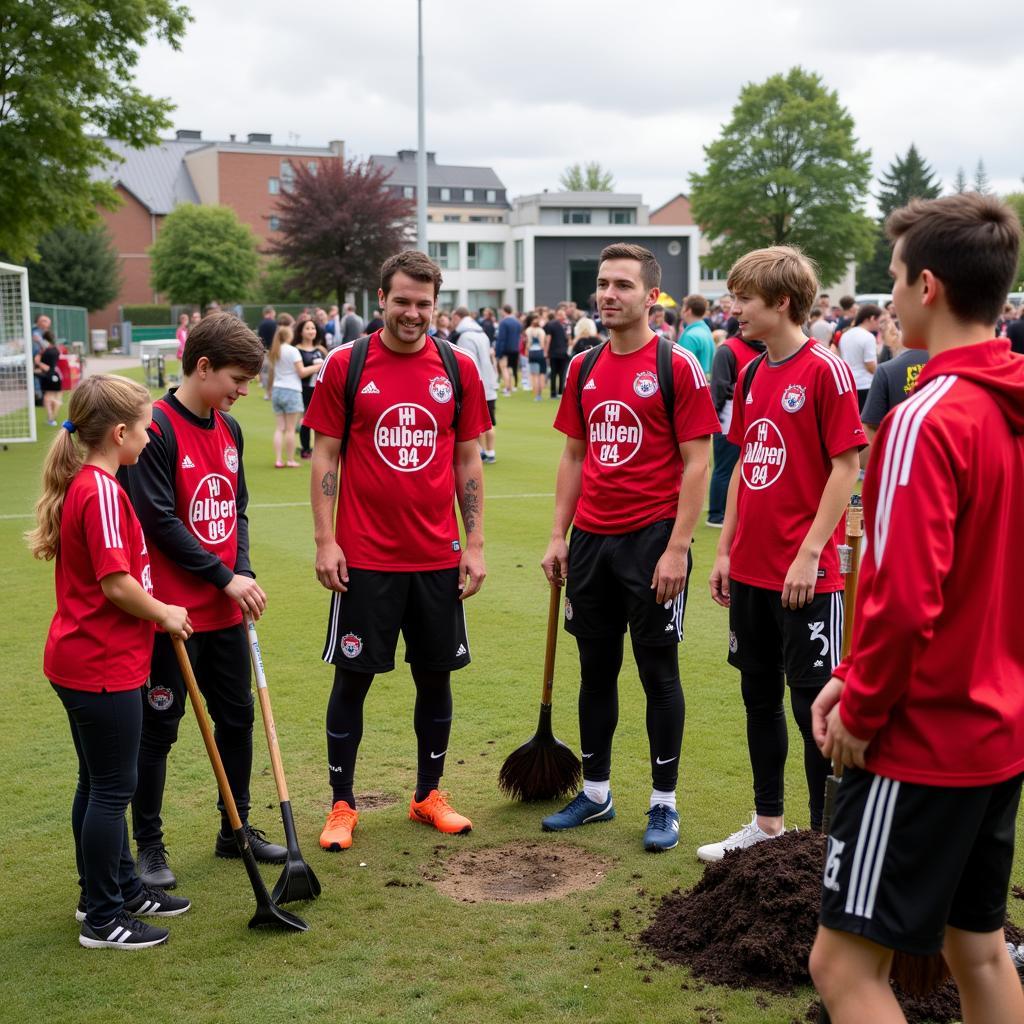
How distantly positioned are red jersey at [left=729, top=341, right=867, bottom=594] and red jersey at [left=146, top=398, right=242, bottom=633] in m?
1.97

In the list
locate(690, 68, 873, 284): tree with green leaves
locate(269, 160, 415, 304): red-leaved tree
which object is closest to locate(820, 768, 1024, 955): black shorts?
locate(269, 160, 415, 304): red-leaved tree

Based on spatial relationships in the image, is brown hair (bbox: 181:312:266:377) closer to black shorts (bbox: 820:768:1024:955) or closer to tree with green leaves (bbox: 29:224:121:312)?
black shorts (bbox: 820:768:1024:955)

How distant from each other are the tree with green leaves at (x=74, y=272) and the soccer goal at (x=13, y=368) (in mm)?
41580

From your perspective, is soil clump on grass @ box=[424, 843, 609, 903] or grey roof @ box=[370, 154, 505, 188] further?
grey roof @ box=[370, 154, 505, 188]

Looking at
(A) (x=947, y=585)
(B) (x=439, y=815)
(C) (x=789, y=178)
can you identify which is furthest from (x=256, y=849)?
(C) (x=789, y=178)

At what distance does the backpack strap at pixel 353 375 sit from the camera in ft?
15.6

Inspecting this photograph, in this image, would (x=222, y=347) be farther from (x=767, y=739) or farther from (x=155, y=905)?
(x=767, y=739)

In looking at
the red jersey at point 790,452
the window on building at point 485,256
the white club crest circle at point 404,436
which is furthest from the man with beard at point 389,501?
the window on building at point 485,256

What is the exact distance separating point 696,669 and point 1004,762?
4733mm

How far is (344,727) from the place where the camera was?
4.92 m

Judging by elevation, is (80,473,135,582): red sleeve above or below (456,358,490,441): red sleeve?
below

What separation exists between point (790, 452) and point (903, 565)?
6.48 feet

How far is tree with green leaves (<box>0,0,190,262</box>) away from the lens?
61.7 ft

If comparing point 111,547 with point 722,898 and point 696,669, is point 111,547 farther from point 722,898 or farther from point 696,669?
point 696,669
